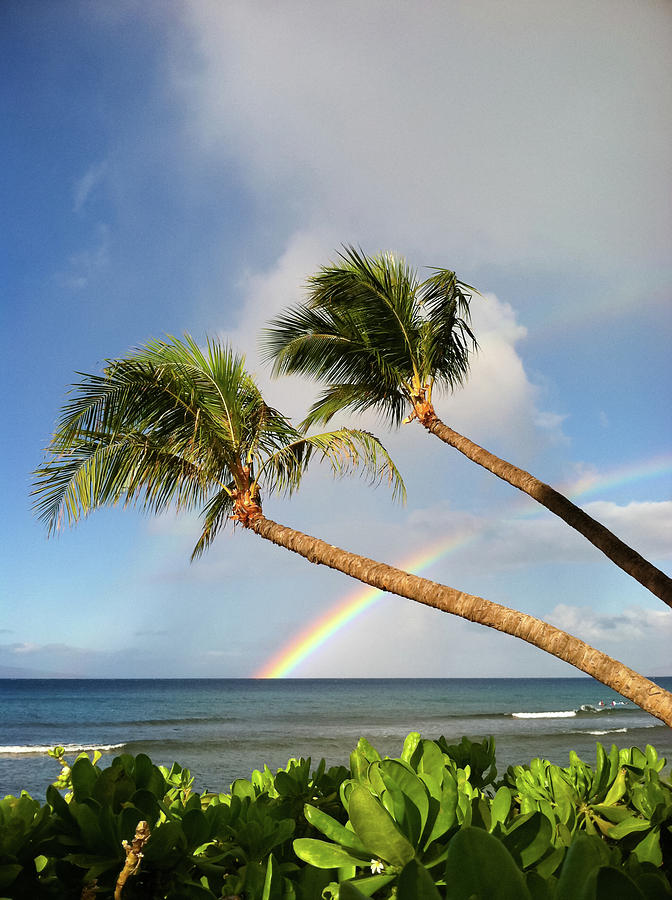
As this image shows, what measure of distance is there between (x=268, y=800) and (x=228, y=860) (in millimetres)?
355

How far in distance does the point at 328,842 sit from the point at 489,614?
342 cm

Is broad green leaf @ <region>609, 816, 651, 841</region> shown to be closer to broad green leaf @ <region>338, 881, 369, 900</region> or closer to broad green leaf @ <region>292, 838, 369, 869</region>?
broad green leaf @ <region>292, 838, 369, 869</region>

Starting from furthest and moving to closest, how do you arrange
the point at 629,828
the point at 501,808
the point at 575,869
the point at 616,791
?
1. the point at 616,791
2. the point at 629,828
3. the point at 501,808
4. the point at 575,869

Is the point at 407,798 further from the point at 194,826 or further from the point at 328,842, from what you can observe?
the point at 194,826

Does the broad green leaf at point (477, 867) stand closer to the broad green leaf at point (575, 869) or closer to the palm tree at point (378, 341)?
the broad green leaf at point (575, 869)

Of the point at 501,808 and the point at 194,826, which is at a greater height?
the point at 501,808

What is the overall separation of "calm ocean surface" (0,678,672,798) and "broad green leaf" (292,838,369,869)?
17226mm

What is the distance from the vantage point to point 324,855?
1226 millimetres

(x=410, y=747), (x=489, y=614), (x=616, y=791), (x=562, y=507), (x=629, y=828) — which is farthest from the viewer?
(x=562, y=507)

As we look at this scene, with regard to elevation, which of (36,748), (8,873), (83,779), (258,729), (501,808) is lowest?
(36,748)

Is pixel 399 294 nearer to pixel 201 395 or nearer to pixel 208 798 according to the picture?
pixel 201 395

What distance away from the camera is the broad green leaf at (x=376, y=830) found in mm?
1096

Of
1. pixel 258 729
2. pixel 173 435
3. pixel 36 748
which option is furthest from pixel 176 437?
pixel 258 729

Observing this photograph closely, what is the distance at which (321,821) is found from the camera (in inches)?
48.1
